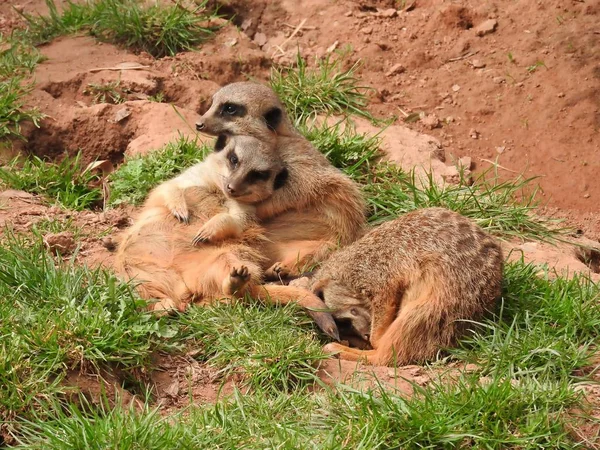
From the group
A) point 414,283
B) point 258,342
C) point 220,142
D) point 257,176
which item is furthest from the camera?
point 220,142

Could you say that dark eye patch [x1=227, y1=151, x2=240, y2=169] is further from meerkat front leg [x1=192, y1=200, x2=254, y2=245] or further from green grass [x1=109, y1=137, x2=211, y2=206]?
green grass [x1=109, y1=137, x2=211, y2=206]

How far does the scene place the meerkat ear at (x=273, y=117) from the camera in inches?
216

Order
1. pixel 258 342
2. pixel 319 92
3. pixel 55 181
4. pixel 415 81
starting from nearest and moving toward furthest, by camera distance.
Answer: pixel 258 342 → pixel 55 181 → pixel 319 92 → pixel 415 81

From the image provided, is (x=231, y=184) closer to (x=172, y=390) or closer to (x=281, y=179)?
(x=281, y=179)

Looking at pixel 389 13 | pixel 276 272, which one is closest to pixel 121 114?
pixel 276 272

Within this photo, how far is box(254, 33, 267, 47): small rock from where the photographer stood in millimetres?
7105

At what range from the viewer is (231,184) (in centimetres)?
493

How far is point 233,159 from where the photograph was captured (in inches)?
199

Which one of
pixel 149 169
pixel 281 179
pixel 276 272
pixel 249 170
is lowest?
pixel 276 272

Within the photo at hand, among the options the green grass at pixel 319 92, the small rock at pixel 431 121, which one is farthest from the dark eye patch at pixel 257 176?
the small rock at pixel 431 121

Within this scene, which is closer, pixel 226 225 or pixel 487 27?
pixel 226 225

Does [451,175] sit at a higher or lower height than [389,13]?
lower

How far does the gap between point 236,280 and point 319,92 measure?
7.66ft

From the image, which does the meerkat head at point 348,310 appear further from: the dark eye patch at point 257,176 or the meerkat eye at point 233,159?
the meerkat eye at point 233,159
